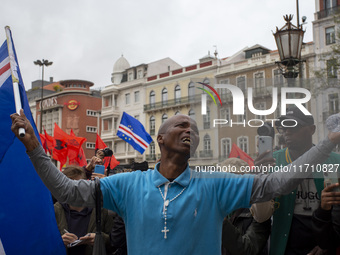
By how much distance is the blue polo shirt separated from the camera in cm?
240

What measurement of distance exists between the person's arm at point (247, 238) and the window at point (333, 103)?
1069 millimetres

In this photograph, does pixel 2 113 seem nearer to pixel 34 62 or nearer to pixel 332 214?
pixel 332 214

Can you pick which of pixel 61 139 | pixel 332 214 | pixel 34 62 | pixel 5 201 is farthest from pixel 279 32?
pixel 34 62

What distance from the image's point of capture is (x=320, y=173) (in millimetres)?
2355

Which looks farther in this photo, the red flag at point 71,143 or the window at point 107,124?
the window at point 107,124

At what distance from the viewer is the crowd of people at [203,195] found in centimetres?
233

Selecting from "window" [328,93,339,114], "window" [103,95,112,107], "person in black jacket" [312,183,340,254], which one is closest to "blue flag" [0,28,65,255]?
"person in black jacket" [312,183,340,254]

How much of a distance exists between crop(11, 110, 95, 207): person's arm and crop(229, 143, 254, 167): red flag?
83 centimetres

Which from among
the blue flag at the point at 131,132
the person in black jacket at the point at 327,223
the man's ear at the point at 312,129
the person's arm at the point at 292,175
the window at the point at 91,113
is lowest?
the person in black jacket at the point at 327,223

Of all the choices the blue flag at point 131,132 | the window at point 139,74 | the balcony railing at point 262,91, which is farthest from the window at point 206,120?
the window at point 139,74

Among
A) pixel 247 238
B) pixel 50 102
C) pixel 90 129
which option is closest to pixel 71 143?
pixel 247 238

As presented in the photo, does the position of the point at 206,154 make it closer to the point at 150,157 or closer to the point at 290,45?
the point at 290,45

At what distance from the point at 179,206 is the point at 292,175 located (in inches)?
25.1

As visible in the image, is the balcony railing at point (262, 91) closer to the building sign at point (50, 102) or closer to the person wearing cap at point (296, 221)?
the person wearing cap at point (296, 221)
